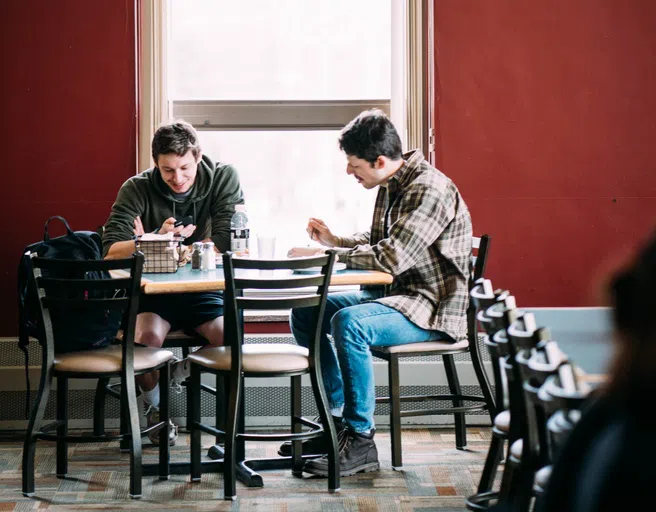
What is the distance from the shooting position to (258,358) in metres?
3.16

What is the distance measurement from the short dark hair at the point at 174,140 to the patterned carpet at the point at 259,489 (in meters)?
1.27

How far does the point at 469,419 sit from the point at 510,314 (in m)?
2.15

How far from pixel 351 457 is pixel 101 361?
0.99 metres

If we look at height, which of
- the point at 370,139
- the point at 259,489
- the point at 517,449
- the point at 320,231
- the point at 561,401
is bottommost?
the point at 259,489

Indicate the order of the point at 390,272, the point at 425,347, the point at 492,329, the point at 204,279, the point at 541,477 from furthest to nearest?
1. the point at 425,347
2. the point at 390,272
3. the point at 204,279
4. the point at 492,329
5. the point at 541,477

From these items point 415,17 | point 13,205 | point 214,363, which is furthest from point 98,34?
point 214,363

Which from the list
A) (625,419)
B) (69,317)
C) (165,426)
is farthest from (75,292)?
(625,419)

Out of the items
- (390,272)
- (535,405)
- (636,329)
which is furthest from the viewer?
(390,272)

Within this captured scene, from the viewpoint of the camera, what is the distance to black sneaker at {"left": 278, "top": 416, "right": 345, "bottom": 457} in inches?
142

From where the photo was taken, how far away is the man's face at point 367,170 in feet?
11.9

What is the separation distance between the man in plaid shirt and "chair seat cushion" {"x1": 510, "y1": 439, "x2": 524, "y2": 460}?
112cm

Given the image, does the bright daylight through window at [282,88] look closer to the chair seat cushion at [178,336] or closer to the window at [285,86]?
the window at [285,86]

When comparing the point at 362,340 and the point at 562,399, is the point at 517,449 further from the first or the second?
the point at 362,340

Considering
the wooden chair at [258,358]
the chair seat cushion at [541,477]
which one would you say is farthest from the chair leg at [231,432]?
the chair seat cushion at [541,477]
